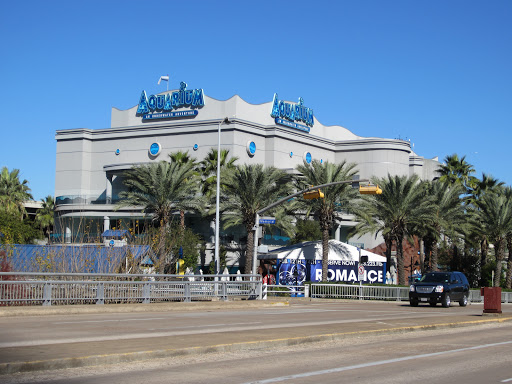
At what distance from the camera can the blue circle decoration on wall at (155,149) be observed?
258 feet

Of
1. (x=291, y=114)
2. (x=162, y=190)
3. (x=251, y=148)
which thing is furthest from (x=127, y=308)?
(x=291, y=114)

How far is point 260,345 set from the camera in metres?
13.5

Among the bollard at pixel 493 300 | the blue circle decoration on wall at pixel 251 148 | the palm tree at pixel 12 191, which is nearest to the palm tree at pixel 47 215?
the palm tree at pixel 12 191

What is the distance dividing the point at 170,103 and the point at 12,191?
64.8ft

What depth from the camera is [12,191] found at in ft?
239

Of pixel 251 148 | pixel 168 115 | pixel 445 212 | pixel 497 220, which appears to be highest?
pixel 168 115

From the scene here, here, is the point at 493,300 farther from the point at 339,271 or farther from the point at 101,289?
the point at 339,271

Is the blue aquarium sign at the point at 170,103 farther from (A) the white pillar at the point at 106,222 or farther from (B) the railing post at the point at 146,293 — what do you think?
(B) the railing post at the point at 146,293

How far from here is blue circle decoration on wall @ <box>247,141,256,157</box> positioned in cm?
7606

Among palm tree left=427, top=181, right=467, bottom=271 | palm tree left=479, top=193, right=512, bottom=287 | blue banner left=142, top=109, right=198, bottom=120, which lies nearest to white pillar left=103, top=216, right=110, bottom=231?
blue banner left=142, top=109, right=198, bottom=120

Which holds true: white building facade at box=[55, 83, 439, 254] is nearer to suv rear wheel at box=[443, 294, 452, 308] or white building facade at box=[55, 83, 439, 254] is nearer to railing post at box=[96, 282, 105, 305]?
suv rear wheel at box=[443, 294, 452, 308]

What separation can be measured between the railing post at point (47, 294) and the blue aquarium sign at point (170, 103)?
56.1 metres

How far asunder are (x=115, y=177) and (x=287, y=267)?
123ft

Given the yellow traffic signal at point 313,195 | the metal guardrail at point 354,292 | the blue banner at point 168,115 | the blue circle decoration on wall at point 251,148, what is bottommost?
the metal guardrail at point 354,292
